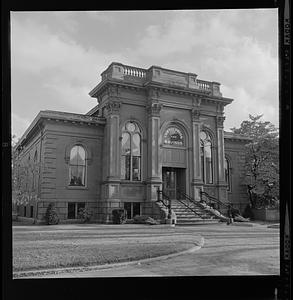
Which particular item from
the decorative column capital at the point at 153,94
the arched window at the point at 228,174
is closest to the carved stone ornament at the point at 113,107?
the decorative column capital at the point at 153,94

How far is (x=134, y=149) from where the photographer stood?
5.82 metres

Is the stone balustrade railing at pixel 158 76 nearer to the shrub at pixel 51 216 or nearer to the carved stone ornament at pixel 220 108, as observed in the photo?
the carved stone ornament at pixel 220 108

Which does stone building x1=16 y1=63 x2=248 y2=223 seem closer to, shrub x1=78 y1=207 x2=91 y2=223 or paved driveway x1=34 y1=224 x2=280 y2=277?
shrub x1=78 y1=207 x2=91 y2=223

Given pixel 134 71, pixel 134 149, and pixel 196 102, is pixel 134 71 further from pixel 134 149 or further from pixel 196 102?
pixel 196 102

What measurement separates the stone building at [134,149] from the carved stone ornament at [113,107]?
2 centimetres

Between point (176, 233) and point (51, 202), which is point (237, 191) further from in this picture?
point (51, 202)

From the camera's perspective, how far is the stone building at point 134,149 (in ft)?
15.5

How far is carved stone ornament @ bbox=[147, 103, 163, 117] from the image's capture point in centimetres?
608

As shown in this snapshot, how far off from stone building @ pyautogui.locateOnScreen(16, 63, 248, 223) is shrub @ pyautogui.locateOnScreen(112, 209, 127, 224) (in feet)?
0.31

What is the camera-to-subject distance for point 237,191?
16.0 ft

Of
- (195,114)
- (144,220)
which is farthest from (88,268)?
(195,114)
